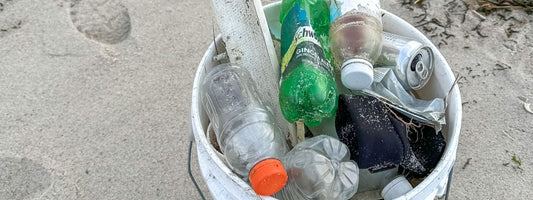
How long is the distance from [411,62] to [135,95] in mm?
1166

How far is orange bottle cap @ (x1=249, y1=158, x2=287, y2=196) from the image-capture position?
84cm

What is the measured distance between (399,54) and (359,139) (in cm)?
29

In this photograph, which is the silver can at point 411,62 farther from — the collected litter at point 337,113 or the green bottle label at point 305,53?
the green bottle label at point 305,53

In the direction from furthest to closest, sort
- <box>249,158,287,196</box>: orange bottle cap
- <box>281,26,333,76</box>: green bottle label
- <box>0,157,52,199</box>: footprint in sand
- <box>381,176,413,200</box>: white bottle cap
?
<box>0,157,52,199</box>: footprint in sand
<box>281,26,333,76</box>: green bottle label
<box>381,176,413,200</box>: white bottle cap
<box>249,158,287,196</box>: orange bottle cap

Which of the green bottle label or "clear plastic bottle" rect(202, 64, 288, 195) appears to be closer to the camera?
"clear plastic bottle" rect(202, 64, 288, 195)

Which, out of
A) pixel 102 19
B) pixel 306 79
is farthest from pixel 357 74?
pixel 102 19

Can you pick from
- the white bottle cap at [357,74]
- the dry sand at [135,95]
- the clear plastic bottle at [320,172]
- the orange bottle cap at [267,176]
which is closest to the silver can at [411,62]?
the white bottle cap at [357,74]

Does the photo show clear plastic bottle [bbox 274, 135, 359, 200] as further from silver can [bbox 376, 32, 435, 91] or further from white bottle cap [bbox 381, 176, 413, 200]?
silver can [bbox 376, 32, 435, 91]

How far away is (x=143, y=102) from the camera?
6.01 feet

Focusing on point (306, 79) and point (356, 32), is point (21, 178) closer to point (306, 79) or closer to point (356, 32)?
point (306, 79)

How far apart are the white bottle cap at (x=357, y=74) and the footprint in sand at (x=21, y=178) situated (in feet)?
3.83

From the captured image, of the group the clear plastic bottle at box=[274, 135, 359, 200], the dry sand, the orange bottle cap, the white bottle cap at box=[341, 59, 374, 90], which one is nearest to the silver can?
the white bottle cap at box=[341, 59, 374, 90]

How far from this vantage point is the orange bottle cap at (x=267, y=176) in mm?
838

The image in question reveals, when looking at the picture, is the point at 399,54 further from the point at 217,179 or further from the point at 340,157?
the point at 217,179
